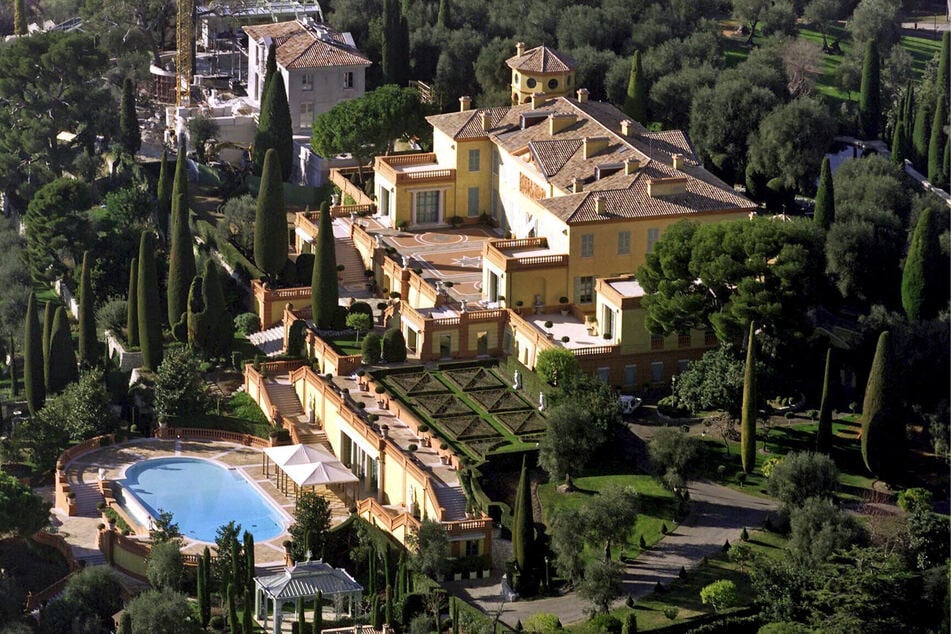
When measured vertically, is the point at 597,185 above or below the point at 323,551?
above

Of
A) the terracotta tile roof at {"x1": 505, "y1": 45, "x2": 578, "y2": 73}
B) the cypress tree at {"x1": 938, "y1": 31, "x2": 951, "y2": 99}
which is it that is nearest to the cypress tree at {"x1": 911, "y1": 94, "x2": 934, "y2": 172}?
the cypress tree at {"x1": 938, "y1": 31, "x2": 951, "y2": 99}

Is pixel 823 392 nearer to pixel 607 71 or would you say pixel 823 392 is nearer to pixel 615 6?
pixel 607 71

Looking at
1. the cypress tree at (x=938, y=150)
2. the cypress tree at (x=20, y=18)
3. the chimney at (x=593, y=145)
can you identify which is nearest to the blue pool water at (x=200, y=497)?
the chimney at (x=593, y=145)

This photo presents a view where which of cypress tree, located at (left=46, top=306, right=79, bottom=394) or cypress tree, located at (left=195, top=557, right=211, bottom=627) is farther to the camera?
cypress tree, located at (left=46, top=306, right=79, bottom=394)

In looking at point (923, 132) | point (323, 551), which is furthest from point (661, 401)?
point (923, 132)

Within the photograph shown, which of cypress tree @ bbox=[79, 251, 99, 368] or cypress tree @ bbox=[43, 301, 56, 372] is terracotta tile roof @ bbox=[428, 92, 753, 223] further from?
cypress tree @ bbox=[43, 301, 56, 372]

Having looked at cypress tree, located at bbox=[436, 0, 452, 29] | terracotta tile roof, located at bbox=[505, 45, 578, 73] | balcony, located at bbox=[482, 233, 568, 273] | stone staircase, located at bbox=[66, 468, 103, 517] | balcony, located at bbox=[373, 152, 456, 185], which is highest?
terracotta tile roof, located at bbox=[505, 45, 578, 73]
